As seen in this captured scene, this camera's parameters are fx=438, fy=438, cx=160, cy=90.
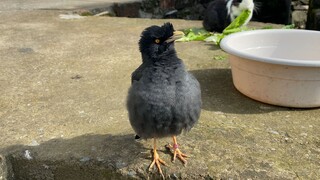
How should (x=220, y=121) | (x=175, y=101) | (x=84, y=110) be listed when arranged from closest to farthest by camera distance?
(x=175, y=101) < (x=220, y=121) < (x=84, y=110)

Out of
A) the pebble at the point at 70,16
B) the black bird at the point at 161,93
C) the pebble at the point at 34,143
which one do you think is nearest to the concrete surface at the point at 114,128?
the pebble at the point at 34,143

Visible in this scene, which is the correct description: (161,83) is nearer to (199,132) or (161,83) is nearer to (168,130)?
(168,130)

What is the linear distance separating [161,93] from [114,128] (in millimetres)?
703

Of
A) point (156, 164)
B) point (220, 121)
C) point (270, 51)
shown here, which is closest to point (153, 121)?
point (156, 164)

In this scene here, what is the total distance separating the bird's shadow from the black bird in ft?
2.71

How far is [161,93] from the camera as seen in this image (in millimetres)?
2449

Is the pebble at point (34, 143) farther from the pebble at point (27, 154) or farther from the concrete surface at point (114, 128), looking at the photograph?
the pebble at point (27, 154)

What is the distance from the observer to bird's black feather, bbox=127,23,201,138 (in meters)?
2.44

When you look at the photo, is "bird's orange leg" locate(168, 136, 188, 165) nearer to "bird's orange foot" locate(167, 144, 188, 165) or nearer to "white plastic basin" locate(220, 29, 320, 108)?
"bird's orange foot" locate(167, 144, 188, 165)

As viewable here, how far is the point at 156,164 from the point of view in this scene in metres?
2.58

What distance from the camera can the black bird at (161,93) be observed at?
2.44 meters

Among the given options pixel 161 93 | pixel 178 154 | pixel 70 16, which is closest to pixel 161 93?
pixel 161 93

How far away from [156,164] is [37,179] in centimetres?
79

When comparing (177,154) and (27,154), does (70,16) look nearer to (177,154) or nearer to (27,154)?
(27,154)
